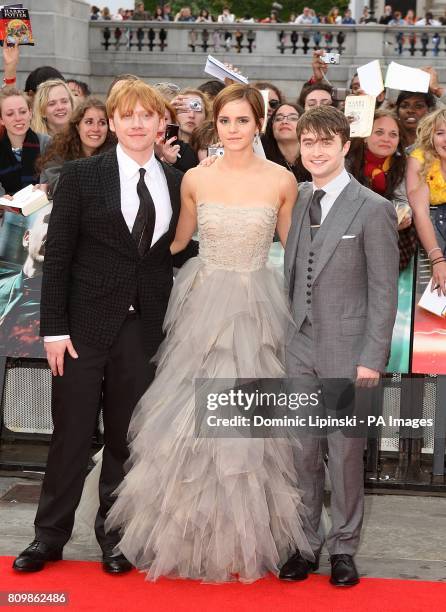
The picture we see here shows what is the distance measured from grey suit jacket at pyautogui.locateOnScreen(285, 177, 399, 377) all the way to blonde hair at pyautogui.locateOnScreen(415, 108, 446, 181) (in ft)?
4.85

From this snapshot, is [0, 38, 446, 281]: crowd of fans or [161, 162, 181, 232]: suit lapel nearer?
[161, 162, 181, 232]: suit lapel

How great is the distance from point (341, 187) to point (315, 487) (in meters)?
1.35

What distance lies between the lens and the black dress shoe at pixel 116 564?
177 inches

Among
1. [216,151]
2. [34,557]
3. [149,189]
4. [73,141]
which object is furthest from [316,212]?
[73,141]

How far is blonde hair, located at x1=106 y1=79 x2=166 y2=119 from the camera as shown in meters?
4.30

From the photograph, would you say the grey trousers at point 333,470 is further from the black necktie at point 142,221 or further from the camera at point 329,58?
the camera at point 329,58

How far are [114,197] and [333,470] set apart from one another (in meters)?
1.55

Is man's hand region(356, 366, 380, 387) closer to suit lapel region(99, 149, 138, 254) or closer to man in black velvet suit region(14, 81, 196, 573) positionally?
man in black velvet suit region(14, 81, 196, 573)

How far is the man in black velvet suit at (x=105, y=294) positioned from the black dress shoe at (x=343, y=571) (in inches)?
37.1

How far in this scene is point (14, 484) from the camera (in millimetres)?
5883

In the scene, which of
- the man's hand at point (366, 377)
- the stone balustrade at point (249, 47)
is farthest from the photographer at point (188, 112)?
the stone balustrade at point (249, 47)

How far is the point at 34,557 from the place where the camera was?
4496mm

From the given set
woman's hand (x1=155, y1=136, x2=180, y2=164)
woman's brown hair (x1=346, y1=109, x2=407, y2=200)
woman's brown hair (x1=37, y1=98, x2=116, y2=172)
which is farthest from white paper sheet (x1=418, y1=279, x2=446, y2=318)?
woman's brown hair (x1=37, y1=98, x2=116, y2=172)

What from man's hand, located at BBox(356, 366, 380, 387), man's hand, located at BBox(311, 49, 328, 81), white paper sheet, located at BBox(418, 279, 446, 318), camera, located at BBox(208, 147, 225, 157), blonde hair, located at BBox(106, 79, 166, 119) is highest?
man's hand, located at BBox(311, 49, 328, 81)
